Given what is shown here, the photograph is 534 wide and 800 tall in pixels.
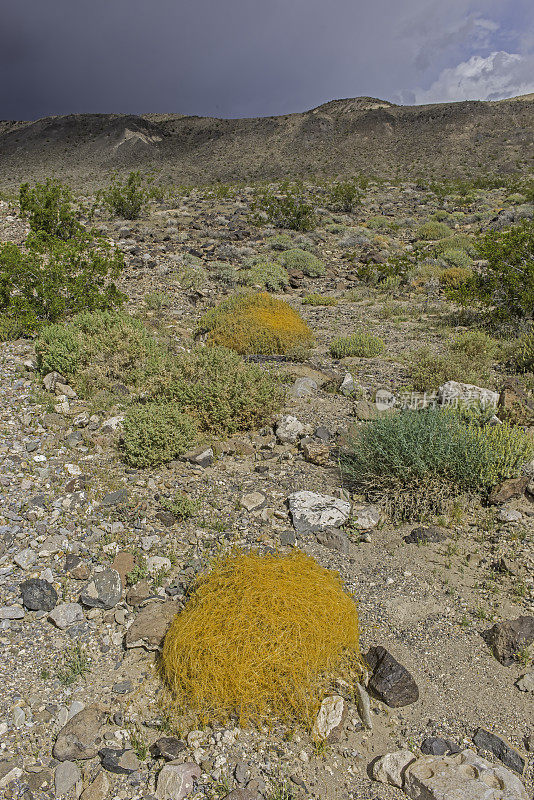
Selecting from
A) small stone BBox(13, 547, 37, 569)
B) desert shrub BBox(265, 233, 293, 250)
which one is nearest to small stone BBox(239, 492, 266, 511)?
small stone BBox(13, 547, 37, 569)

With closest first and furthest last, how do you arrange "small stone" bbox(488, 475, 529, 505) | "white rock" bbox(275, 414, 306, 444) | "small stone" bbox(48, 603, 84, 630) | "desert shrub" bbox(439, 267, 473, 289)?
"small stone" bbox(48, 603, 84, 630) → "small stone" bbox(488, 475, 529, 505) → "white rock" bbox(275, 414, 306, 444) → "desert shrub" bbox(439, 267, 473, 289)

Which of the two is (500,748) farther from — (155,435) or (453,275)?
(453,275)

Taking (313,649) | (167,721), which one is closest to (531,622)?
(313,649)

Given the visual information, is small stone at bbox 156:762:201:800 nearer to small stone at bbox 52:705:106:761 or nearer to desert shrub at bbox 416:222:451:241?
small stone at bbox 52:705:106:761

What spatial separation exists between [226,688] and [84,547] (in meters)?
1.88

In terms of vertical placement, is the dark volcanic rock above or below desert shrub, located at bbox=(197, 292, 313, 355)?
below

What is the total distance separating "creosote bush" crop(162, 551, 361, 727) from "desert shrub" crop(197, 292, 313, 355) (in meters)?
5.25

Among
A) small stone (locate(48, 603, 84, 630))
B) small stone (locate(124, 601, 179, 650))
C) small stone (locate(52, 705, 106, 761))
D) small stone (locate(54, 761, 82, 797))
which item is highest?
small stone (locate(48, 603, 84, 630))

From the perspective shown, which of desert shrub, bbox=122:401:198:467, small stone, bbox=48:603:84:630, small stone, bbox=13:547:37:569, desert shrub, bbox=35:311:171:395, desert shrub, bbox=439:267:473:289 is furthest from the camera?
desert shrub, bbox=439:267:473:289

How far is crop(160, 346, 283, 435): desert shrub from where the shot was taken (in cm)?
583

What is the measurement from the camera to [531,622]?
10.5 ft

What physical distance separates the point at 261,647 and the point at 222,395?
3439 mm

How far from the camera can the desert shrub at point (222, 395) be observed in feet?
19.1

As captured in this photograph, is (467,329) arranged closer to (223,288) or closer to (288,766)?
(223,288)
